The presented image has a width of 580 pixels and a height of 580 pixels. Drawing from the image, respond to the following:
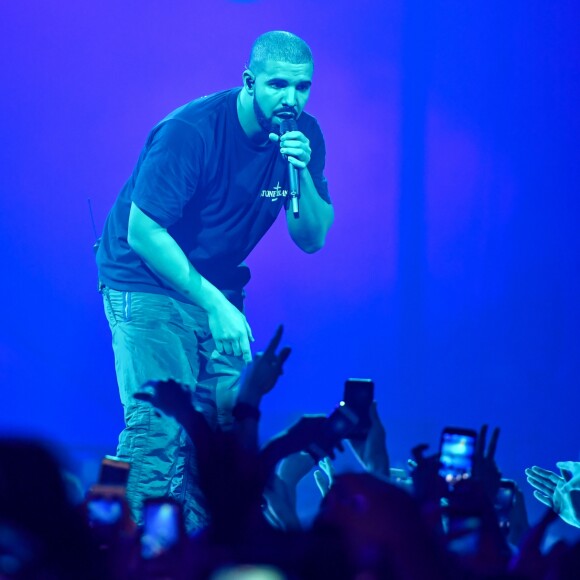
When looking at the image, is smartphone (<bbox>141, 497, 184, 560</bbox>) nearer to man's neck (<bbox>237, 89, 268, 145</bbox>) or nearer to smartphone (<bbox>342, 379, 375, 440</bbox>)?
smartphone (<bbox>342, 379, 375, 440</bbox>)

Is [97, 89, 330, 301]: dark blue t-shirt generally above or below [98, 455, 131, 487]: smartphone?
above

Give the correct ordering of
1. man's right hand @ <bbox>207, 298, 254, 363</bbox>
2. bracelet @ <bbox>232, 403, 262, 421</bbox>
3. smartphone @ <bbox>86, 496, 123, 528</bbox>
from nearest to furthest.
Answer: smartphone @ <bbox>86, 496, 123, 528</bbox> < bracelet @ <bbox>232, 403, 262, 421</bbox> < man's right hand @ <bbox>207, 298, 254, 363</bbox>

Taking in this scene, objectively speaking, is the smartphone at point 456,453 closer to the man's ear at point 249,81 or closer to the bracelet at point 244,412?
the bracelet at point 244,412

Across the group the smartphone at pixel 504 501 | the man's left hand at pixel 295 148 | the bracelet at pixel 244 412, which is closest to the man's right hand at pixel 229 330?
the man's left hand at pixel 295 148

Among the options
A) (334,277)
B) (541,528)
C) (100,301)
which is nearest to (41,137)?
(100,301)

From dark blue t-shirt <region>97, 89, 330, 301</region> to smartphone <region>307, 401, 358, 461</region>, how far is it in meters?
1.79

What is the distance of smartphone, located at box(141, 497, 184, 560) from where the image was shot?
1.50 m

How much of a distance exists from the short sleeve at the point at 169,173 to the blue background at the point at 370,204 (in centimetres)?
73

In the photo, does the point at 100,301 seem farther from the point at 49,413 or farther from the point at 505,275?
the point at 505,275

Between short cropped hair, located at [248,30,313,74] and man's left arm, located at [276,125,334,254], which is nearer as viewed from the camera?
man's left arm, located at [276,125,334,254]

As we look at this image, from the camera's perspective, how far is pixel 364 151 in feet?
15.6

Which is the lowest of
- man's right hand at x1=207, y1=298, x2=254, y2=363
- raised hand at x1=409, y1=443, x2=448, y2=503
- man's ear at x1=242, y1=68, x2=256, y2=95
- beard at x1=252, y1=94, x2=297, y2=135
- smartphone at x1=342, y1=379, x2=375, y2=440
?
raised hand at x1=409, y1=443, x2=448, y2=503

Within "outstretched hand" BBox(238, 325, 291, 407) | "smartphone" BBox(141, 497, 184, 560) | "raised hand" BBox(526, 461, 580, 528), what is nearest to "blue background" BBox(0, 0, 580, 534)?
"raised hand" BBox(526, 461, 580, 528)

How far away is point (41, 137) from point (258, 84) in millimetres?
1154
